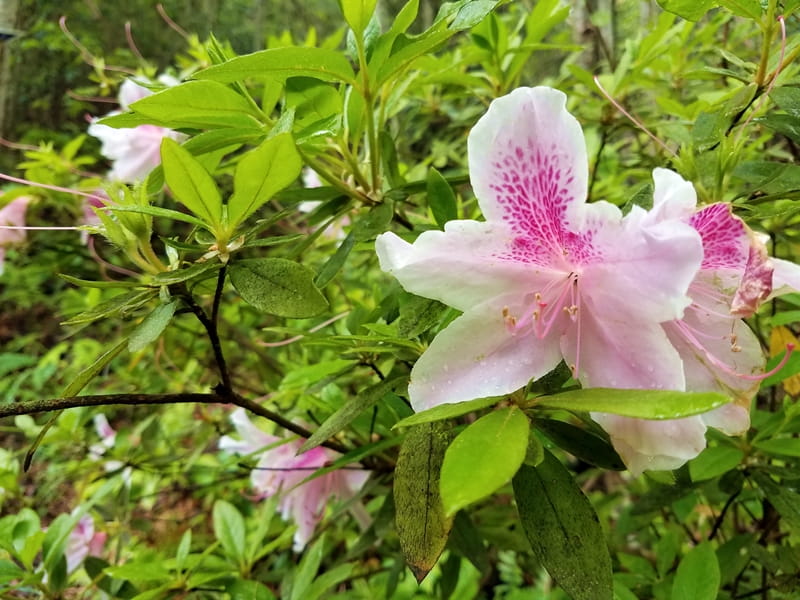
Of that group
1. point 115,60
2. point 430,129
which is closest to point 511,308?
point 430,129

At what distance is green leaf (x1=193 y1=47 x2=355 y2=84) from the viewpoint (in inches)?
19.1

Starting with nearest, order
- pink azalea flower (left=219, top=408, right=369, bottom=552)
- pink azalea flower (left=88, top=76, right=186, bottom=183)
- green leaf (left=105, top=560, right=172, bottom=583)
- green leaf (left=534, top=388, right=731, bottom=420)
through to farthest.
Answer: green leaf (left=534, top=388, right=731, bottom=420), green leaf (left=105, top=560, right=172, bottom=583), pink azalea flower (left=219, top=408, right=369, bottom=552), pink azalea flower (left=88, top=76, right=186, bottom=183)

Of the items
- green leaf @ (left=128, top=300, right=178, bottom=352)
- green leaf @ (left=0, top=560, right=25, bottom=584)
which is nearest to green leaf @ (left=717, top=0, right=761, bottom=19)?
green leaf @ (left=128, top=300, right=178, bottom=352)

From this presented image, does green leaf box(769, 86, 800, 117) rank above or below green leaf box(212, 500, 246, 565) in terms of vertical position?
above

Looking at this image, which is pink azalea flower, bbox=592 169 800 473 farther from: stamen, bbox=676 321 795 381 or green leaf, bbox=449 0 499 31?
green leaf, bbox=449 0 499 31

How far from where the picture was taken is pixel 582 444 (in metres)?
0.51

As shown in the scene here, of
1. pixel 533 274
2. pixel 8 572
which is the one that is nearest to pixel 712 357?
pixel 533 274

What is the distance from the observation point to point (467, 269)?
1.52ft

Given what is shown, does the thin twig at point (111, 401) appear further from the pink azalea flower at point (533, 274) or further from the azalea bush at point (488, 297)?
the pink azalea flower at point (533, 274)

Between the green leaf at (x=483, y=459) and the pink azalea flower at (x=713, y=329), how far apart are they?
91 millimetres

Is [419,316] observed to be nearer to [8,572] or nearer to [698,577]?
[698,577]

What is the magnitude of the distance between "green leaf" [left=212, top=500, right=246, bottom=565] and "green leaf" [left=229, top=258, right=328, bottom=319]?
58 centimetres

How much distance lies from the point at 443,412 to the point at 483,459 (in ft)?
0.17

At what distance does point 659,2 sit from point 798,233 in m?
0.54
